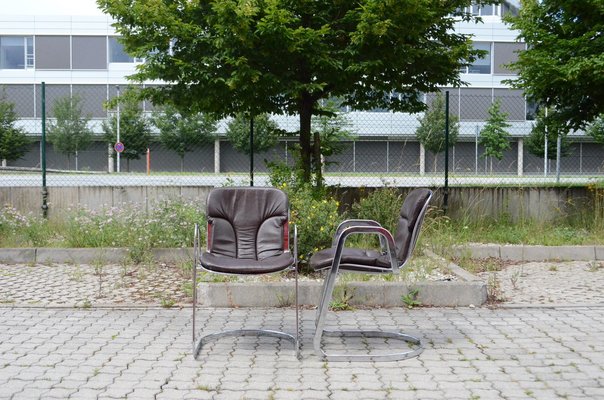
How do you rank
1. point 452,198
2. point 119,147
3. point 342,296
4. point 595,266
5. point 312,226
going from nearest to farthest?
point 342,296 < point 312,226 < point 595,266 < point 452,198 < point 119,147

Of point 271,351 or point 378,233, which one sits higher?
point 378,233

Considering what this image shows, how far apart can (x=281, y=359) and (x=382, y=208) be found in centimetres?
546

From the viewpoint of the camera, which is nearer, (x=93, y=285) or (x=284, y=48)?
(x=93, y=285)

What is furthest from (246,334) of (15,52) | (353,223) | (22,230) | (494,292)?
(15,52)

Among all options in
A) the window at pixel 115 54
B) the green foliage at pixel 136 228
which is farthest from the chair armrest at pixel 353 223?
the window at pixel 115 54

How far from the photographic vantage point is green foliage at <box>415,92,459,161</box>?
12.6 metres

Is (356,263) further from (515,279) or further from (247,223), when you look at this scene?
(515,279)

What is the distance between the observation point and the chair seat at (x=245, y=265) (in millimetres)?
5105

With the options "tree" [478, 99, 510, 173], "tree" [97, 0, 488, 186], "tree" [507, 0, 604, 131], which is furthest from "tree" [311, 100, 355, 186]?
"tree" [478, 99, 510, 173]

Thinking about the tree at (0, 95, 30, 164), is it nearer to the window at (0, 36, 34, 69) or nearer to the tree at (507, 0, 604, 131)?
the tree at (507, 0, 604, 131)

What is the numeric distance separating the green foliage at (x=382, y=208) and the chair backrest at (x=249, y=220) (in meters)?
4.35

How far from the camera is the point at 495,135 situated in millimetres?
23766

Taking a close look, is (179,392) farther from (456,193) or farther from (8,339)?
(456,193)

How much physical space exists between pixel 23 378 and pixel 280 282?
2.96 meters
